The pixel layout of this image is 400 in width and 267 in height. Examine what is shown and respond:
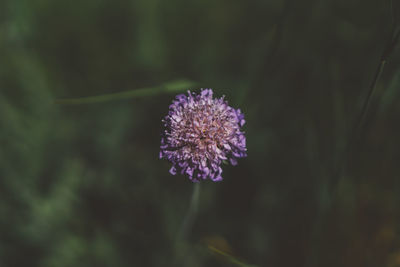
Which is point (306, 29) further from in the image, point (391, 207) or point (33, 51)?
point (33, 51)

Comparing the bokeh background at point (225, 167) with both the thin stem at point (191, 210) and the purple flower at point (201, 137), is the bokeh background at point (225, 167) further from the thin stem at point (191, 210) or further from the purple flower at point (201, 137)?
the purple flower at point (201, 137)

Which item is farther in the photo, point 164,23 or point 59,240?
point 164,23

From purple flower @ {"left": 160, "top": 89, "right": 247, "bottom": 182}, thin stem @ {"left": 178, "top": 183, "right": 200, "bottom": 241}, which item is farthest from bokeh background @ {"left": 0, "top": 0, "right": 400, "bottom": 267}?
purple flower @ {"left": 160, "top": 89, "right": 247, "bottom": 182}

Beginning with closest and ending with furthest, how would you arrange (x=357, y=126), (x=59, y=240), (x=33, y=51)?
(x=357, y=126) → (x=59, y=240) → (x=33, y=51)

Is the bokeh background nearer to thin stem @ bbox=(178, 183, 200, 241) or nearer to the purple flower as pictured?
thin stem @ bbox=(178, 183, 200, 241)

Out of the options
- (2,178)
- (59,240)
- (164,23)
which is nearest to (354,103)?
(164,23)
